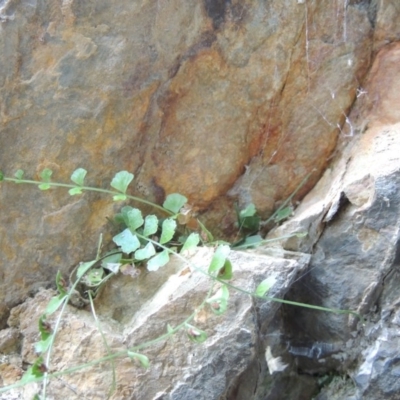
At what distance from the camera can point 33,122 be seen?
5.26ft

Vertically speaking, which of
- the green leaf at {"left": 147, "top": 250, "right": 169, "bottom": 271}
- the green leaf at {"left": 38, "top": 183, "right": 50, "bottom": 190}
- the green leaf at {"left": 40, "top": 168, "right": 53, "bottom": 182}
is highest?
the green leaf at {"left": 40, "top": 168, "right": 53, "bottom": 182}

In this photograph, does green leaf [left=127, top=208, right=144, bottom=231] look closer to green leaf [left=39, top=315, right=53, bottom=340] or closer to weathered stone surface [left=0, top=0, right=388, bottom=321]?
weathered stone surface [left=0, top=0, right=388, bottom=321]

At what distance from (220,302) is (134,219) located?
0.35m

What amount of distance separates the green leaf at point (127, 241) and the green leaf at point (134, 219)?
0.05 feet

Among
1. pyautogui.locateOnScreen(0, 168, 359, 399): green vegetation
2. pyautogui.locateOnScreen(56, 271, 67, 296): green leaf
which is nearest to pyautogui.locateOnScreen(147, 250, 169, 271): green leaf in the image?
pyautogui.locateOnScreen(0, 168, 359, 399): green vegetation

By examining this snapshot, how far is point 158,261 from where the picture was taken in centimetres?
156

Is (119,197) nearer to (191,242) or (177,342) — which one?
(191,242)

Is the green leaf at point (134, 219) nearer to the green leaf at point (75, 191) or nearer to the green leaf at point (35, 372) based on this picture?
the green leaf at point (75, 191)

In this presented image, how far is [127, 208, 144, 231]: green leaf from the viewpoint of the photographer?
162cm

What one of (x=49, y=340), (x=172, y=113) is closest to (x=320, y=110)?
(x=172, y=113)

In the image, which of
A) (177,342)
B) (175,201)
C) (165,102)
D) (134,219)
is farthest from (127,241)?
(165,102)

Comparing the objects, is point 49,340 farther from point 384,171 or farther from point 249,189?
point 384,171

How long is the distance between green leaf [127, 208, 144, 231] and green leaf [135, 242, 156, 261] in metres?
0.07

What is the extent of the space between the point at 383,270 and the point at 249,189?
0.43 metres
